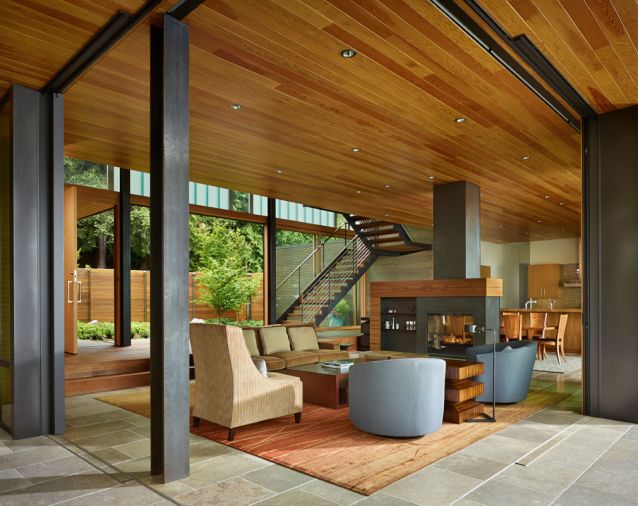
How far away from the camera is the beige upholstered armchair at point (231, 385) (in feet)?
14.7

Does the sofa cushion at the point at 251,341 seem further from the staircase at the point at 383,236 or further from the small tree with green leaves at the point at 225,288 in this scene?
the staircase at the point at 383,236

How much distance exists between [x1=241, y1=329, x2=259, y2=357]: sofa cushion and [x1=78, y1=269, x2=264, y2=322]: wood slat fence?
5.61m

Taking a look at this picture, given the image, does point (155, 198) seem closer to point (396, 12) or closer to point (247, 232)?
point (396, 12)

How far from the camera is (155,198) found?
345 cm

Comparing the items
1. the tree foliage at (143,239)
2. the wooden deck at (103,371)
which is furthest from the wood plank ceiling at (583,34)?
the tree foliage at (143,239)

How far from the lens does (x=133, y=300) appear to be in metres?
13.1

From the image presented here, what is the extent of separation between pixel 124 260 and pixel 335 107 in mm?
5614

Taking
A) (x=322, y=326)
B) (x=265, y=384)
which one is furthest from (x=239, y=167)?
(x=322, y=326)

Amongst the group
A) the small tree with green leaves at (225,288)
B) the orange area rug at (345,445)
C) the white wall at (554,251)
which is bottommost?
the orange area rug at (345,445)

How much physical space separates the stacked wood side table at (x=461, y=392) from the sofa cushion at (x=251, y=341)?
296cm

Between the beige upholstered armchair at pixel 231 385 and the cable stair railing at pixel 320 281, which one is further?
the cable stair railing at pixel 320 281

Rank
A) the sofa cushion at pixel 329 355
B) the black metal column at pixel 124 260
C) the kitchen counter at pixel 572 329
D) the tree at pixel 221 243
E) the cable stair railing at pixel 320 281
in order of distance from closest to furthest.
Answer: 1. the sofa cushion at pixel 329 355
2. the black metal column at pixel 124 260
3. the kitchen counter at pixel 572 329
4. the cable stair railing at pixel 320 281
5. the tree at pixel 221 243

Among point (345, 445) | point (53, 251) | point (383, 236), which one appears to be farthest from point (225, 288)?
point (345, 445)

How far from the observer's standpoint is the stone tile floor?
3.18 meters
